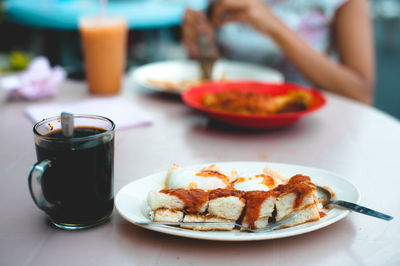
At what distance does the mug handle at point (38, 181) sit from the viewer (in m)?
0.54

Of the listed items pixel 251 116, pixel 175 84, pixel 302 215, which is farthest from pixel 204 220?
pixel 175 84

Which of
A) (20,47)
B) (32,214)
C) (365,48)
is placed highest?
(365,48)

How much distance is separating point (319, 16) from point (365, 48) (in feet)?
1.18

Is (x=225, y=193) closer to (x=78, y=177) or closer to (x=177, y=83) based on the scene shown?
(x=78, y=177)

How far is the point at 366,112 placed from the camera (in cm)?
128

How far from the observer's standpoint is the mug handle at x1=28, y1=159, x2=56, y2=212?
21.2 inches

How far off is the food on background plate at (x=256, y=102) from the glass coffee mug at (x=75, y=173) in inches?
21.4

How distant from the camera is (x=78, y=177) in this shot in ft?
1.93

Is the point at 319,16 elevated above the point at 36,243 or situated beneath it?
Result: elevated above

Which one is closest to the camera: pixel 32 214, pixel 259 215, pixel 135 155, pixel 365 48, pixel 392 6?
pixel 259 215

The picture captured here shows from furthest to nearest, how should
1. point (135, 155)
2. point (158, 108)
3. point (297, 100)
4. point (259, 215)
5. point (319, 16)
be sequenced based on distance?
point (319, 16), point (158, 108), point (297, 100), point (135, 155), point (259, 215)

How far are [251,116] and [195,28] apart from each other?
30.1 inches

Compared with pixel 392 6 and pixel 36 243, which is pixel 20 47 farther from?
pixel 392 6

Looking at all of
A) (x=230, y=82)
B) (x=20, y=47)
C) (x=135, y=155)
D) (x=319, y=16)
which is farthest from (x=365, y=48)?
(x=20, y=47)
